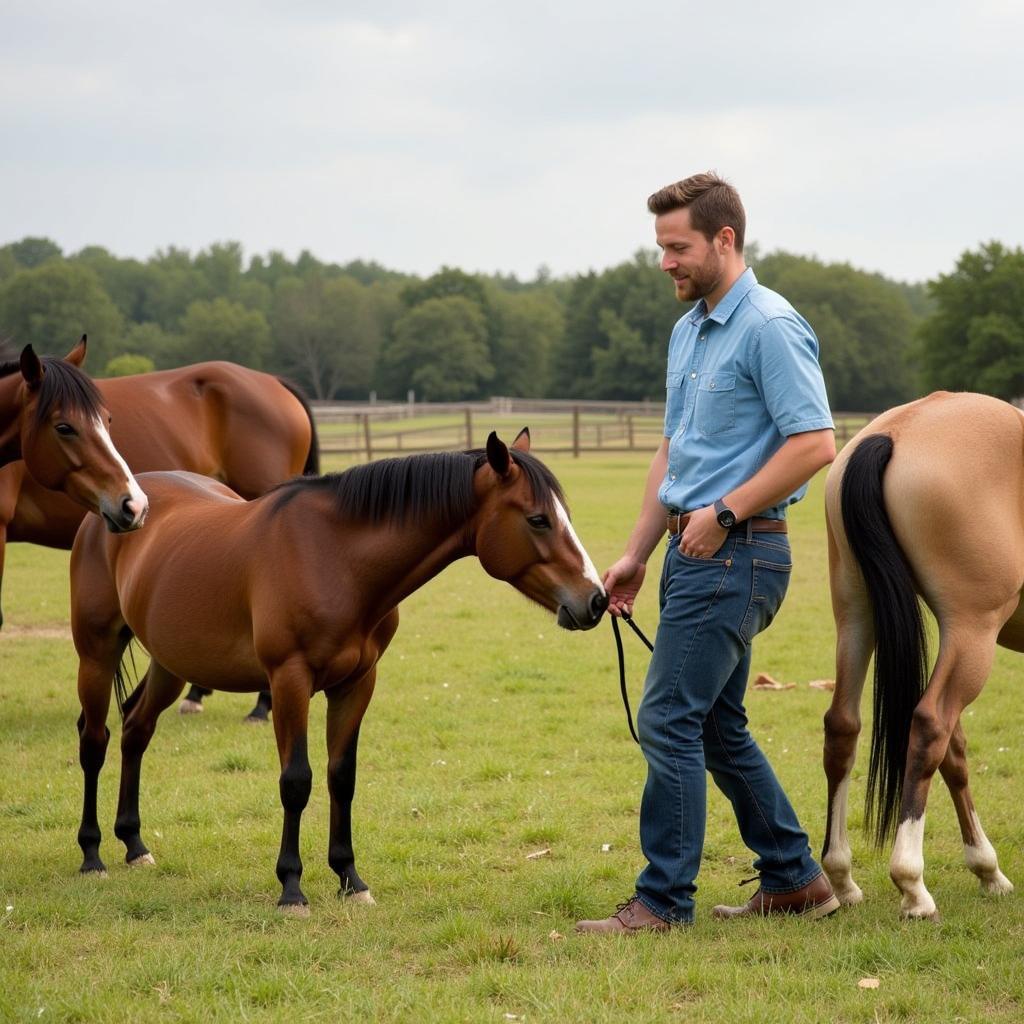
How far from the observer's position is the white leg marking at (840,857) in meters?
4.53

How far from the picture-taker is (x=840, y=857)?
14.8ft

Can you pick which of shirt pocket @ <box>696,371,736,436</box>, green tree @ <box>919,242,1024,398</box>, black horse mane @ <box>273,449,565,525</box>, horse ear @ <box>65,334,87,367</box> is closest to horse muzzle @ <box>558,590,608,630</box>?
black horse mane @ <box>273,449,565,525</box>

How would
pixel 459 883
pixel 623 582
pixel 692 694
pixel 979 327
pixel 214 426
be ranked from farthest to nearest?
pixel 979 327 → pixel 214 426 → pixel 459 883 → pixel 623 582 → pixel 692 694

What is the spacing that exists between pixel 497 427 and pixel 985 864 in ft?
125

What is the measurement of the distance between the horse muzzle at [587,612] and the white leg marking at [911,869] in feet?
4.14

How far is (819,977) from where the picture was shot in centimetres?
371

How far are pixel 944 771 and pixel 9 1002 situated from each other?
3269 millimetres

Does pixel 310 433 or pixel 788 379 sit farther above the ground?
pixel 788 379

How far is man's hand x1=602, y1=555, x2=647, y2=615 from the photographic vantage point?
4.41 m

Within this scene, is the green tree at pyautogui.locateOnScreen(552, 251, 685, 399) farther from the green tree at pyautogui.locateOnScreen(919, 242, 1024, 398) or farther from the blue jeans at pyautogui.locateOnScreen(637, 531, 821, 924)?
the blue jeans at pyautogui.locateOnScreen(637, 531, 821, 924)

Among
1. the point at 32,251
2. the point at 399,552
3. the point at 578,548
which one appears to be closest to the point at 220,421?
the point at 399,552

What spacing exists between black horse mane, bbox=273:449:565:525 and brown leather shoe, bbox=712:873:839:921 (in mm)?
1564

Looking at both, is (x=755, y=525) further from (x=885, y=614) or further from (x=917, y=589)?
(x=917, y=589)

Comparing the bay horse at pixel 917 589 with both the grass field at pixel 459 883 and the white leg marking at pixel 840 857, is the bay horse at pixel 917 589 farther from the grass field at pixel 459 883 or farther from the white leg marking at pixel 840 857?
the grass field at pixel 459 883
